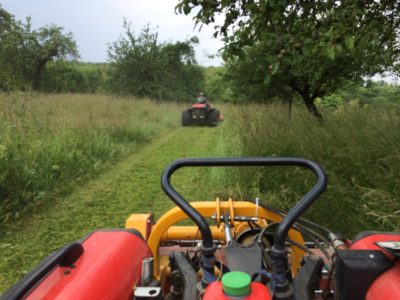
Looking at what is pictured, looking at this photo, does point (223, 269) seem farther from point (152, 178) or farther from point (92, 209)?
point (152, 178)

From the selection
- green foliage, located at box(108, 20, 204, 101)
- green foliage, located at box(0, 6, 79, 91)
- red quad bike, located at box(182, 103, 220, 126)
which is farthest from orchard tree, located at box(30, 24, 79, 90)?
red quad bike, located at box(182, 103, 220, 126)

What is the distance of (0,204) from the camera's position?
4.45 m

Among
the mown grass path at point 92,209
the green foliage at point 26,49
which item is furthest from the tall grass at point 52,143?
the green foliage at point 26,49

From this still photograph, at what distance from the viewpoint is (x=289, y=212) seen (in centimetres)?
143

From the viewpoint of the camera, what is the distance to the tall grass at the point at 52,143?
15.5 feet

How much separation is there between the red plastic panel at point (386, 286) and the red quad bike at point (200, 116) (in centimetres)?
1411

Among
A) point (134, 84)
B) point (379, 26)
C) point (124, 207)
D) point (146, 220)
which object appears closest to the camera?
point (146, 220)

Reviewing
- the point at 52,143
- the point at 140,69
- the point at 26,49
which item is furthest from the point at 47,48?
the point at 52,143

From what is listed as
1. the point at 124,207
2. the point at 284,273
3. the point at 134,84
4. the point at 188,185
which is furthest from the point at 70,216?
the point at 134,84

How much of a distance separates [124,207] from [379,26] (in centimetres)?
342

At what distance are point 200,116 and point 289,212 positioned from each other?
46.3ft

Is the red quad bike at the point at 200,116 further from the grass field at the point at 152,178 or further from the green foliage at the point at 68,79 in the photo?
the green foliage at the point at 68,79

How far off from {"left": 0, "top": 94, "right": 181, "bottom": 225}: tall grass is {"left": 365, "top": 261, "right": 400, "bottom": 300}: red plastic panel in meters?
3.96

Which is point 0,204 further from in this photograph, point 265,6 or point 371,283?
point 371,283
